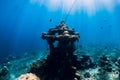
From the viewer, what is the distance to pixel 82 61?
17.4 metres

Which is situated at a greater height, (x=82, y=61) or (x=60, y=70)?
(x=82, y=61)

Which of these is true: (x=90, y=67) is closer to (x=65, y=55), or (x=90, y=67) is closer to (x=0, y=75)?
(x=65, y=55)

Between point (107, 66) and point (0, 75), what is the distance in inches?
358

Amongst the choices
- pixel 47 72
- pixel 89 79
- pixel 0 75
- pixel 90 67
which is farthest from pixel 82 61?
pixel 0 75

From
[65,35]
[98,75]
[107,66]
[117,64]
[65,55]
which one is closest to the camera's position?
[65,35]

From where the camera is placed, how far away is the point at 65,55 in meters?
13.5

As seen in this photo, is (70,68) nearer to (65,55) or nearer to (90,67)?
(65,55)

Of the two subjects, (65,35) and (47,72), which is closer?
(65,35)

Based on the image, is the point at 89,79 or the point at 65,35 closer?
the point at 65,35

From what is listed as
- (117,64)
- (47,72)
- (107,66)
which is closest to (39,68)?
(47,72)

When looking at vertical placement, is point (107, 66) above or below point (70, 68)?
above

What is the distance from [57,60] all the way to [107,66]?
16.7 ft

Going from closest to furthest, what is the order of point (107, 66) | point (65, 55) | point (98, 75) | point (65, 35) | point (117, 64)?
1. point (65, 35)
2. point (65, 55)
3. point (98, 75)
4. point (107, 66)
5. point (117, 64)

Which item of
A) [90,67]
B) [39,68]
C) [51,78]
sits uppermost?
[90,67]
